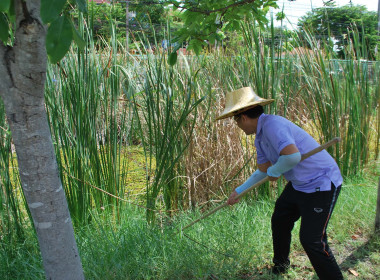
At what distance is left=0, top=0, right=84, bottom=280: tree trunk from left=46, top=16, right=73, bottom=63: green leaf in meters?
0.24

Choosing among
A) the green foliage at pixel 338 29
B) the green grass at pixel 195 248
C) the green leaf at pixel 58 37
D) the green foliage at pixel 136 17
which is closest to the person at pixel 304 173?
the green grass at pixel 195 248

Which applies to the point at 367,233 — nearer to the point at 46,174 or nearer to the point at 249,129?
the point at 249,129

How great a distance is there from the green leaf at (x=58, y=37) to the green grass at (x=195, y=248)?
66.9 inches

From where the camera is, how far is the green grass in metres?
2.72

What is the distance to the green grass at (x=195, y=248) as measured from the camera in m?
2.72

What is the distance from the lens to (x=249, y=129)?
8.40ft

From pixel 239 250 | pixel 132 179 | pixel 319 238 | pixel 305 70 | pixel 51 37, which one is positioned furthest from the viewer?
pixel 132 179

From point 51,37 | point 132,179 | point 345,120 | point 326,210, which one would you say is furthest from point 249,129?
point 132,179

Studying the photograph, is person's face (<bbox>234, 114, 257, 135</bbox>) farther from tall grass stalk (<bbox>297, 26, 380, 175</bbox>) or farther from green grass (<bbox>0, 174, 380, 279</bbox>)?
tall grass stalk (<bbox>297, 26, 380, 175</bbox>)

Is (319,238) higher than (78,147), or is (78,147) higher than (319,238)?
(78,147)

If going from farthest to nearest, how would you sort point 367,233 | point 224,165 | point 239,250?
point 224,165 → point 367,233 → point 239,250

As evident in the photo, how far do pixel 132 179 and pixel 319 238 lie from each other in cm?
329

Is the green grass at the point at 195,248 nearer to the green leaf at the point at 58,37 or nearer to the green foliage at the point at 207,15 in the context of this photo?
the green foliage at the point at 207,15

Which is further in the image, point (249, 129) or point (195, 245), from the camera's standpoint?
point (195, 245)
